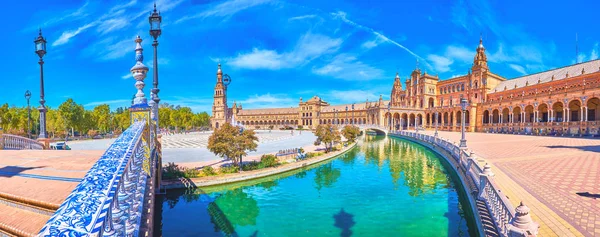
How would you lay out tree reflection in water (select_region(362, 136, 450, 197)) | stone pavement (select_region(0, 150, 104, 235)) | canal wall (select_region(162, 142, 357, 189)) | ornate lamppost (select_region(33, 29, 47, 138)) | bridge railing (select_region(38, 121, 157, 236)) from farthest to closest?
tree reflection in water (select_region(362, 136, 450, 197)) → canal wall (select_region(162, 142, 357, 189)) → ornate lamppost (select_region(33, 29, 47, 138)) → stone pavement (select_region(0, 150, 104, 235)) → bridge railing (select_region(38, 121, 157, 236))

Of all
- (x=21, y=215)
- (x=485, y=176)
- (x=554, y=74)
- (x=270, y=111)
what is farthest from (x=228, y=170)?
(x=270, y=111)

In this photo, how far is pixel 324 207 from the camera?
12.7m

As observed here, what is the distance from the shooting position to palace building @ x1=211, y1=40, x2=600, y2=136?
1606 inches

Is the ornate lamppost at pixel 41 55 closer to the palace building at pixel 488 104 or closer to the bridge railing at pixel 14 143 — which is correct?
the bridge railing at pixel 14 143

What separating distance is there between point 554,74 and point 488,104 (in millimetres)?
11506

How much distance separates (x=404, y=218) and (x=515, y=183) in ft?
13.0

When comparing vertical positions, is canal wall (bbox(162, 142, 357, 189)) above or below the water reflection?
above

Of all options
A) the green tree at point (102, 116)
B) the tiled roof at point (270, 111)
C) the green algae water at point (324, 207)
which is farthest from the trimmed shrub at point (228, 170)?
the tiled roof at point (270, 111)

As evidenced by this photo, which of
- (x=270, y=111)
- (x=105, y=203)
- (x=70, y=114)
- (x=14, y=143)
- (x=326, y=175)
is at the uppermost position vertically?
(x=270, y=111)

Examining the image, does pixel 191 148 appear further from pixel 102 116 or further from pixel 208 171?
pixel 102 116

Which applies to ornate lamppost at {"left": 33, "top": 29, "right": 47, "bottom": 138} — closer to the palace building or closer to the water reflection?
the palace building

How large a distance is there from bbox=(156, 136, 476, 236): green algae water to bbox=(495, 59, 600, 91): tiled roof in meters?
46.6

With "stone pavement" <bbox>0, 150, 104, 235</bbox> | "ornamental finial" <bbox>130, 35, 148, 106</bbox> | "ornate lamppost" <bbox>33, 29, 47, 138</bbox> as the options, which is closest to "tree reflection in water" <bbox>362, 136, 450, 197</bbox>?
"ornamental finial" <bbox>130, 35, 148, 106</bbox>

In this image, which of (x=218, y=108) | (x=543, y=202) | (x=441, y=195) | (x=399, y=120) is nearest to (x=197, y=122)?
(x=218, y=108)
